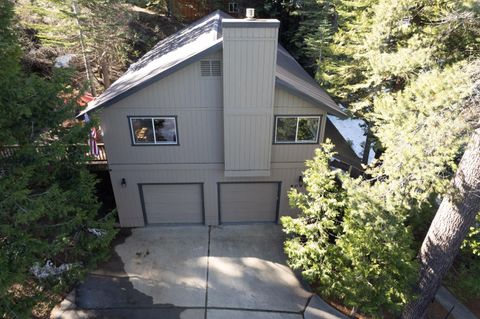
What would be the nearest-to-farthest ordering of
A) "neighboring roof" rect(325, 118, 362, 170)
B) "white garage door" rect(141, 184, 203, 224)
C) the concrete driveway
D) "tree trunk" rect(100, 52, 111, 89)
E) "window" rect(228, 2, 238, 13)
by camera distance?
1. the concrete driveway
2. "white garage door" rect(141, 184, 203, 224)
3. "neighboring roof" rect(325, 118, 362, 170)
4. "tree trunk" rect(100, 52, 111, 89)
5. "window" rect(228, 2, 238, 13)

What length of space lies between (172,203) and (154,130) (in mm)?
3189

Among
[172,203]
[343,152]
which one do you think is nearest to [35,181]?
[172,203]

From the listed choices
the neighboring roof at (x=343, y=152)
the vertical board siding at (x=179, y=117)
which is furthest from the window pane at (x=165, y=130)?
the neighboring roof at (x=343, y=152)

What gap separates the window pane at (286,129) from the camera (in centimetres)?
1071

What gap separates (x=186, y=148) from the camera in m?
11.1

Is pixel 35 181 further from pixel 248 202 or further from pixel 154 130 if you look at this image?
pixel 248 202

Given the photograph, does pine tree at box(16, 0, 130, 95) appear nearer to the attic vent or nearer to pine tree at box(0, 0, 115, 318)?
pine tree at box(0, 0, 115, 318)

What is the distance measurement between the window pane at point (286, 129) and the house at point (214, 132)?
0.03 meters

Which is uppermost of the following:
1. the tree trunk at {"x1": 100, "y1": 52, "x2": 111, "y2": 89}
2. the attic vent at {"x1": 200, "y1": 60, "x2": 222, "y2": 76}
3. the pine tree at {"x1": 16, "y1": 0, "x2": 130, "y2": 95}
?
the pine tree at {"x1": 16, "y1": 0, "x2": 130, "y2": 95}

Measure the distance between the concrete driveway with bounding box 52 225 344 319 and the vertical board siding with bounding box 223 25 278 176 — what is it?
2.96m

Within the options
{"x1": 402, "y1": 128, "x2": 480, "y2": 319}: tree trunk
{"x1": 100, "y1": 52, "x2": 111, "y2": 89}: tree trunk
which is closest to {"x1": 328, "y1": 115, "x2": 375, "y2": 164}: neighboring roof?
{"x1": 402, "y1": 128, "x2": 480, "y2": 319}: tree trunk

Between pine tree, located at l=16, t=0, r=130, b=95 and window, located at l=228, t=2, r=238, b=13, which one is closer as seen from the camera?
pine tree, located at l=16, t=0, r=130, b=95

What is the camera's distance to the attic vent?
970 centimetres

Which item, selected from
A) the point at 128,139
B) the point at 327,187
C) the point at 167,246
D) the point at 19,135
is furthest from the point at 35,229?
the point at 327,187
